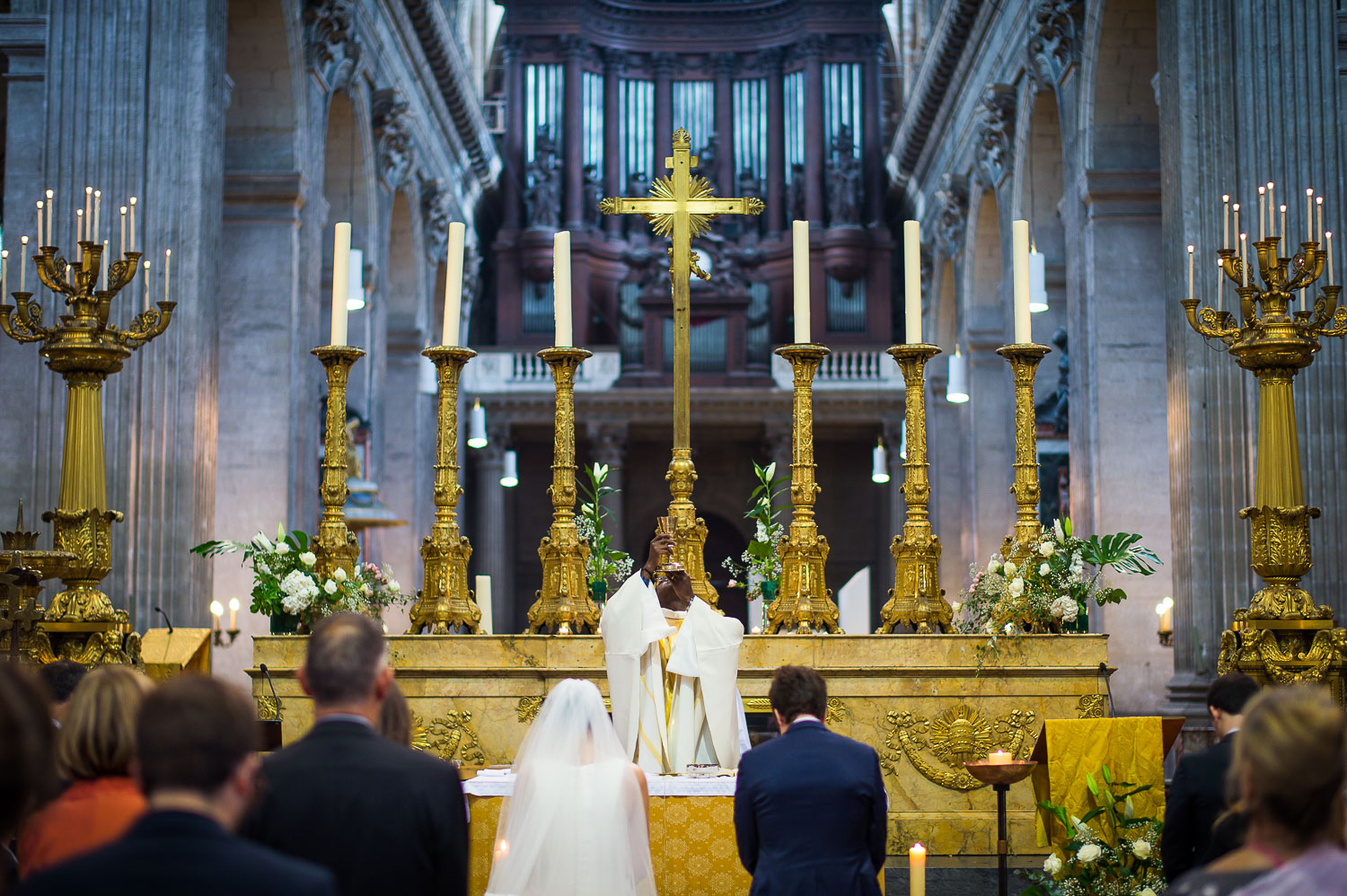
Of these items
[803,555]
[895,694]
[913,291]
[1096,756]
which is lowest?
[1096,756]

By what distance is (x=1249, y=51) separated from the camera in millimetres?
11656

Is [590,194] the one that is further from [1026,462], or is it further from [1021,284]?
[1026,462]

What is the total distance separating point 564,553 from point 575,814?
2889 mm

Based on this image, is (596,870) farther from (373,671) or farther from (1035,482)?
(1035,482)

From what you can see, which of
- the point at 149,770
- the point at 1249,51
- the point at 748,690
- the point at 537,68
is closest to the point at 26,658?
the point at 748,690

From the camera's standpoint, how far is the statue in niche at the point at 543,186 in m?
29.3

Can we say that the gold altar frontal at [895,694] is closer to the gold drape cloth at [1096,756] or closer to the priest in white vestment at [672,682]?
the gold drape cloth at [1096,756]

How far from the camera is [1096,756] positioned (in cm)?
732

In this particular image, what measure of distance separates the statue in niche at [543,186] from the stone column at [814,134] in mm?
4655

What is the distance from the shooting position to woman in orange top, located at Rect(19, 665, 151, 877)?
356 cm

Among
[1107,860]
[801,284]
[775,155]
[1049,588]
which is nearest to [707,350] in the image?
[775,155]

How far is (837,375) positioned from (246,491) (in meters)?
14.2

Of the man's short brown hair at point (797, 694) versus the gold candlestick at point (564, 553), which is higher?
the gold candlestick at point (564, 553)

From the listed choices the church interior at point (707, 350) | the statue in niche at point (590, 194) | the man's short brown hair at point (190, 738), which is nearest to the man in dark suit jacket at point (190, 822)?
the man's short brown hair at point (190, 738)
